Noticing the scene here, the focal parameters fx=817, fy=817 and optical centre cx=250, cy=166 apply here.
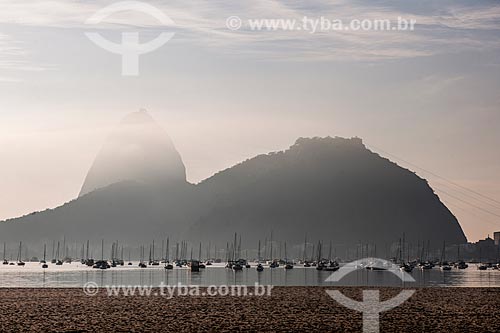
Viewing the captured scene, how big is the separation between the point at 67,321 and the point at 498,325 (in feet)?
94.4

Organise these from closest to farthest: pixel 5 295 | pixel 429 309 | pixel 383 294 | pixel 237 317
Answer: pixel 237 317 → pixel 429 309 → pixel 5 295 → pixel 383 294

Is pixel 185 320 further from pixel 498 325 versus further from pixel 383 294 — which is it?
pixel 383 294

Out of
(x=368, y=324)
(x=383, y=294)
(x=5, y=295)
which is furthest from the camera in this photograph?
(x=383, y=294)

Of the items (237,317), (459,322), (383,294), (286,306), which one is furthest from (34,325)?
(383,294)

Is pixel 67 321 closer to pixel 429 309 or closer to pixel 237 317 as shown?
pixel 237 317

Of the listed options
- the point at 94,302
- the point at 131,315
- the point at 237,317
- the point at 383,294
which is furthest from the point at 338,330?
the point at 383,294

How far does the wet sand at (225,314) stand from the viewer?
169 feet

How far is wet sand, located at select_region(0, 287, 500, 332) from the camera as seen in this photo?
5147cm

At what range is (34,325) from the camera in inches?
2035

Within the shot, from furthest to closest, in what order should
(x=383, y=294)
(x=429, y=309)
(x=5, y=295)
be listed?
(x=383, y=294)
(x=5, y=295)
(x=429, y=309)

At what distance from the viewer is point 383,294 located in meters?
88.0

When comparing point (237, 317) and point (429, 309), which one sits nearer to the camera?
point (237, 317)

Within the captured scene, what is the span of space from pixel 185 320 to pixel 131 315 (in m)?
5.27

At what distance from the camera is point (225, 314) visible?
59312mm
